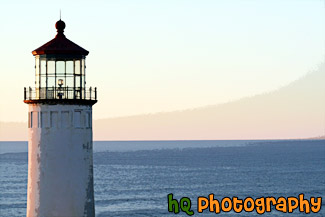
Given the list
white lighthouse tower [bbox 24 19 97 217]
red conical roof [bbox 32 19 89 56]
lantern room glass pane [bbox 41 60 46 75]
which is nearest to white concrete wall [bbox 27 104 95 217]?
white lighthouse tower [bbox 24 19 97 217]

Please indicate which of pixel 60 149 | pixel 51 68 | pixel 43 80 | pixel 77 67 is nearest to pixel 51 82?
pixel 43 80

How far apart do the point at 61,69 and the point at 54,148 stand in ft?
9.00

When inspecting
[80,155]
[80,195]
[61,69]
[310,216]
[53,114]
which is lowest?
[310,216]

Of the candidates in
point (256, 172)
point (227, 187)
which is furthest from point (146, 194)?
point (256, 172)

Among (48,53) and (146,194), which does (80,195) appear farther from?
(146,194)

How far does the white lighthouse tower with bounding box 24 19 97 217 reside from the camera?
784 inches

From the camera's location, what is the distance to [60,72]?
68.1 feet

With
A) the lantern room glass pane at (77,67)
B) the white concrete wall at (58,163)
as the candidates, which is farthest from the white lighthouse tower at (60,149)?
the lantern room glass pane at (77,67)

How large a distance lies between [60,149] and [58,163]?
1.51 ft

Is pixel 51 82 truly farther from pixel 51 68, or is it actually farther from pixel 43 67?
pixel 43 67

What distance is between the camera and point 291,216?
6844cm

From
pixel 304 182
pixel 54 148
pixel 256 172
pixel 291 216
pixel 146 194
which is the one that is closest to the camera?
pixel 54 148

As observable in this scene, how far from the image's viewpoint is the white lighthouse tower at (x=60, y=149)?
1992 centimetres

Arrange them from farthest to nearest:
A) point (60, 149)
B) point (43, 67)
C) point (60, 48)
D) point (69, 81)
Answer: point (43, 67), point (69, 81), point (60, 48), point (60, 149)
